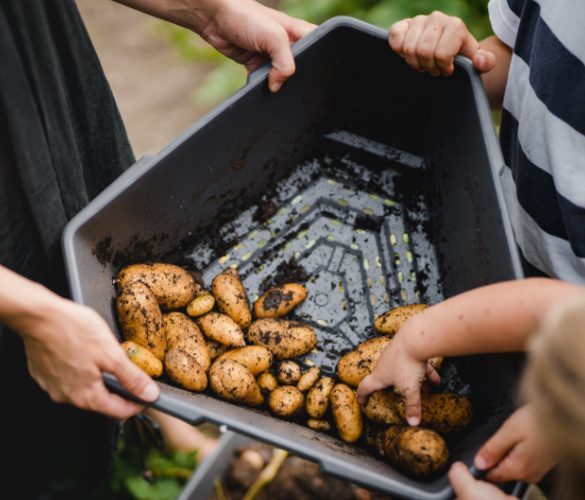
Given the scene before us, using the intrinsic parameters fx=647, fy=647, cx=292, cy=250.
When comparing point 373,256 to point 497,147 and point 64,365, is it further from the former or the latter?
point 64,365

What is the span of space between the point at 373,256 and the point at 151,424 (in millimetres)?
656

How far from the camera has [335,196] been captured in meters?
1.49

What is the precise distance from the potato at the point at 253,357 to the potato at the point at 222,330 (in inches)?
0.8

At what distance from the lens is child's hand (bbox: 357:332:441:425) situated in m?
1.03

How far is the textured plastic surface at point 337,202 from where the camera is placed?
1110mm

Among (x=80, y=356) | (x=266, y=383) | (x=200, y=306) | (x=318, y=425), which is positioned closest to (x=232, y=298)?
(x=200, y=306)

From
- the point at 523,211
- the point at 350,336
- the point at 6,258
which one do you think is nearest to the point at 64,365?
the point at 6,258

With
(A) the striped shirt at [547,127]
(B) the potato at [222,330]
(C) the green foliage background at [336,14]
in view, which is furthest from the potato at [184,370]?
(C) the green foliage background at [336,14]

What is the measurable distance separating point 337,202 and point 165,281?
1.51ft

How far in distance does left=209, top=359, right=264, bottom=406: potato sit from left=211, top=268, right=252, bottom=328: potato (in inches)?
5.1

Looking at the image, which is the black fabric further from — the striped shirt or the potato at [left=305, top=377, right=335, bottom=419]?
the striped shirt

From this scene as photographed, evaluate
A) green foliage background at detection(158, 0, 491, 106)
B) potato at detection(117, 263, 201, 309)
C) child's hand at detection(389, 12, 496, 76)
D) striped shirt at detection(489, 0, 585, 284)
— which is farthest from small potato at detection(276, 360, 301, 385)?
green foliage background at detection(158, 0, 491, 106)

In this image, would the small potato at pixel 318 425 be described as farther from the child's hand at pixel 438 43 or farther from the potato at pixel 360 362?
the child's hand at pixel 438 43

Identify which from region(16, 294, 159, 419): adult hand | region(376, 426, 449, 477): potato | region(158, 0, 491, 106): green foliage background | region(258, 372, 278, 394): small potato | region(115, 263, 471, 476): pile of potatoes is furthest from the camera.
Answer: region(158, 0, 491, 106): green foliage background
